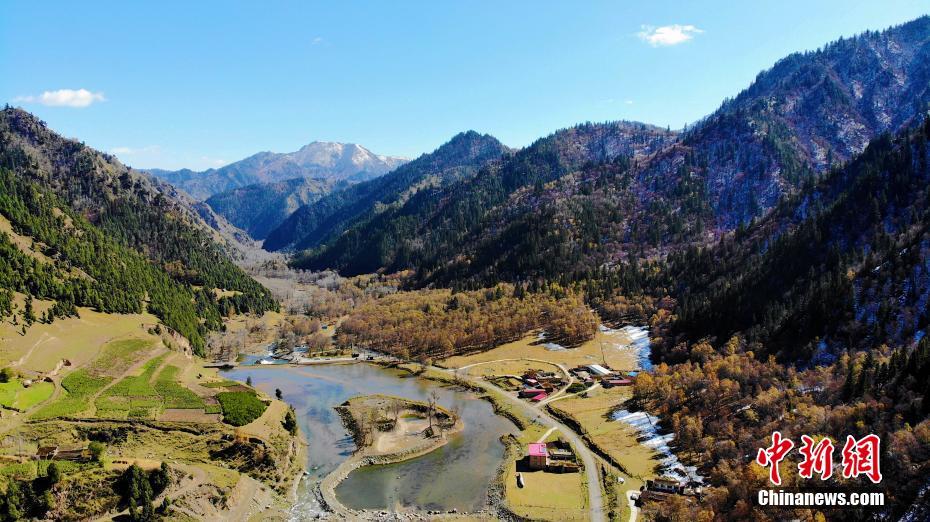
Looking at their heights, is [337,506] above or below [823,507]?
below

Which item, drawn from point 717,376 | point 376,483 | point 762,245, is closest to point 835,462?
point 717,376

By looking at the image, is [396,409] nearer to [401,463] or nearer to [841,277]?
[401,463]

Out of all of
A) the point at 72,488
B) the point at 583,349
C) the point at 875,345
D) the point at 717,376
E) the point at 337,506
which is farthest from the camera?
the point at 583,349

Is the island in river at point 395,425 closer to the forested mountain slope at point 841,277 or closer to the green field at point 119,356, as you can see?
the green field at point 119,356

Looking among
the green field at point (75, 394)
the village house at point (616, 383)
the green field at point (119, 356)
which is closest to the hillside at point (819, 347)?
the village house at point (616, 383)

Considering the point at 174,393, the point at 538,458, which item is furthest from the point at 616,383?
the point at 174,393

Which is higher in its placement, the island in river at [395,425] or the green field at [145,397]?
the green field at [145,397]

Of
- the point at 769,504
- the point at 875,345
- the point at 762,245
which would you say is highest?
the point at 762,245

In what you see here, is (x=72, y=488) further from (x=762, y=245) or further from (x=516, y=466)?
(x=762, y=245)
